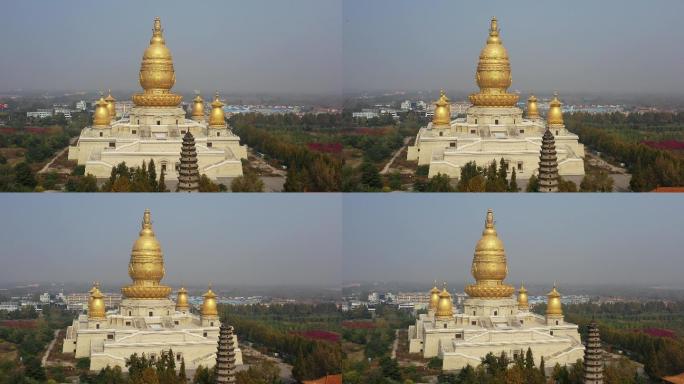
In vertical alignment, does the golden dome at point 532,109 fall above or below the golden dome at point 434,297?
above

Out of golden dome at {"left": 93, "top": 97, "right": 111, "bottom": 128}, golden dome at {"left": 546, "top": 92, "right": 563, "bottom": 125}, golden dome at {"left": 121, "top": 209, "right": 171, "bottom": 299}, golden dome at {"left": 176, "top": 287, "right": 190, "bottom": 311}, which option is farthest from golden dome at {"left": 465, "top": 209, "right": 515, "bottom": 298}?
golden dome at {"left": 93, "top": 97, "right": 111, "bottom": 128}

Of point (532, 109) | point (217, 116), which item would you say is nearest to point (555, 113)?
point (532, 109)

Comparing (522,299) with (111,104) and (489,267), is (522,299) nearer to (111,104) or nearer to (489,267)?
(489,267)

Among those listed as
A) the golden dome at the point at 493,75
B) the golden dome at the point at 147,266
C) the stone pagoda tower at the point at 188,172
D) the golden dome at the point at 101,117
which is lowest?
the golden dome at the point at 147,266

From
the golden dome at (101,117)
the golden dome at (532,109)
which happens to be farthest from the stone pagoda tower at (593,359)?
the golden dome at (101,117)

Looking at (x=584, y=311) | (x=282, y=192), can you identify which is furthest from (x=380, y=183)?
(x=584, y=311)

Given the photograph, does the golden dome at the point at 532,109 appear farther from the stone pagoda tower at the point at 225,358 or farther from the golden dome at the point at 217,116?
the stone pagoda tower at the point at 225,358

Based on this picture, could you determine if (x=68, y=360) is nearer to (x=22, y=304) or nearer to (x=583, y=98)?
(x=22, y=304)
